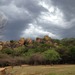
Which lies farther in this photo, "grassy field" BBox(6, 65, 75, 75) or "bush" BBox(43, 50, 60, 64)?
"bush" BBox(43, 50, 60, 64)

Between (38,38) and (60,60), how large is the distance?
70551 millimetres

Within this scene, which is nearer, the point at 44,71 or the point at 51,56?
the point at 44,71

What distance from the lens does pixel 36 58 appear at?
116m

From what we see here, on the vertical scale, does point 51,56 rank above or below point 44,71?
above

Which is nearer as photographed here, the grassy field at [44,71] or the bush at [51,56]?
the grassy field at [44,71]

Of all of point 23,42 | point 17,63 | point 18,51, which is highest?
point 23,42

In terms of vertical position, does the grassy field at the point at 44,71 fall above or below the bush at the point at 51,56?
below

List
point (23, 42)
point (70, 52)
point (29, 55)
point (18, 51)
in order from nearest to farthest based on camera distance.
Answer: point (70, 52) < point (29, 55) < point (18, 51) < point (23, 42)

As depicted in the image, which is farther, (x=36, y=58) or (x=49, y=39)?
(x=49, y=39)

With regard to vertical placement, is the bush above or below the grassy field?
above

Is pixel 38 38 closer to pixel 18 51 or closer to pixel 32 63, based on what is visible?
pixel 18 51

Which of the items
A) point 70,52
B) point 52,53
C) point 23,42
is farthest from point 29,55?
point 23,42

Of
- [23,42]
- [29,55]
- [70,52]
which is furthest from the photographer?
[23,42]

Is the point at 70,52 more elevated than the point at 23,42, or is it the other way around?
the point at 23,42
